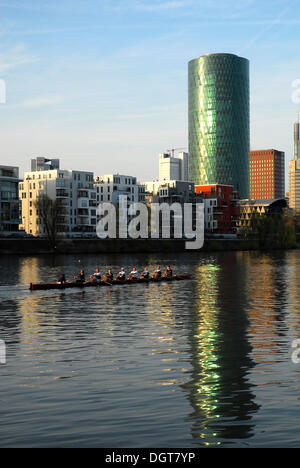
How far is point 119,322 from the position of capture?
140 feet

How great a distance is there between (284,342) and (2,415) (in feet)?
61.0

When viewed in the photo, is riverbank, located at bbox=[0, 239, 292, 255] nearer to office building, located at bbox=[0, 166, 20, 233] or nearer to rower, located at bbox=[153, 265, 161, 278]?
office building, located at bbox=[0, 166, 20, 233]

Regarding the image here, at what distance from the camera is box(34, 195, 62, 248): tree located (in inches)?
6334

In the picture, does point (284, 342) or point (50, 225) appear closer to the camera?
point (284, 342)

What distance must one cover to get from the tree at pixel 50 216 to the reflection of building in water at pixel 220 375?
113 metres

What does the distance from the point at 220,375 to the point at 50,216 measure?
143 meters

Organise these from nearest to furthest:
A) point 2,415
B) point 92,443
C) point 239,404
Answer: point 92,443
point 2,415
point 239,404

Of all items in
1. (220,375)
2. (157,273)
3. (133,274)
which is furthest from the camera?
(157,273)

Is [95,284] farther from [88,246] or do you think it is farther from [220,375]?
[88,246]

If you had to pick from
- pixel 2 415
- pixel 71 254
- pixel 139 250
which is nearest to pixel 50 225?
pixel 71 254

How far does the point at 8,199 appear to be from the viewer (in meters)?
166

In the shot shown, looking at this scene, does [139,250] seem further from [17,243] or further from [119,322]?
[119,322]

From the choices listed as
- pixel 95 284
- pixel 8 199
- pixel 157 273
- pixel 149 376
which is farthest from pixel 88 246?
pixel 149 376

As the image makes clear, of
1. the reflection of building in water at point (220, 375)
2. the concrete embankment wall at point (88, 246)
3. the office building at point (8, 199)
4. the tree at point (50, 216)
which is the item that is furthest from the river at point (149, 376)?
the office building at point (8, 199)
